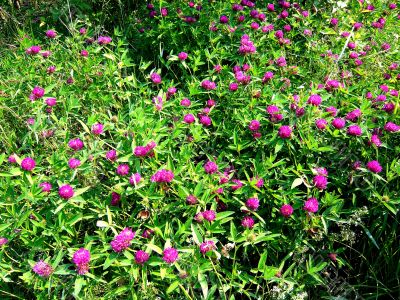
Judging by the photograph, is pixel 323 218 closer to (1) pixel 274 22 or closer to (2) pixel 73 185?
(2) pixel 73 185

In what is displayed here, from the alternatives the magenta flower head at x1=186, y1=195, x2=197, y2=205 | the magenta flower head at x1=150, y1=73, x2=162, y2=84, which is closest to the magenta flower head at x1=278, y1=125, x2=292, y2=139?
the magenta flower head at x1=186, y1=195, x2=197, y2=205

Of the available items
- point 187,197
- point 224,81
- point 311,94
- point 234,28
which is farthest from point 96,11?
point 187,197

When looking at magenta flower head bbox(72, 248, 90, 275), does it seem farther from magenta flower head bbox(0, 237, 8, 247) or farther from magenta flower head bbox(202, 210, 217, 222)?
magenta flower head bbox(202, 210, 217, 222)

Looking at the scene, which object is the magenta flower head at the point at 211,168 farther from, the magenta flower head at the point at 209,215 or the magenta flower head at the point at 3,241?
the magenta flower head at the point at 3,241

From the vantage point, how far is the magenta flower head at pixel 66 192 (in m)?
1.94

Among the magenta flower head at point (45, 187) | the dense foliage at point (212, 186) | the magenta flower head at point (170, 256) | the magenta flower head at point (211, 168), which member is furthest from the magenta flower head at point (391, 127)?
the magenta flower head at point (45, 187)

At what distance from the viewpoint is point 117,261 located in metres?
1.89

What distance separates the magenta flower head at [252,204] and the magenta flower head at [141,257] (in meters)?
0.59

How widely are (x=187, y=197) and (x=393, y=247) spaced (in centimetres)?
130

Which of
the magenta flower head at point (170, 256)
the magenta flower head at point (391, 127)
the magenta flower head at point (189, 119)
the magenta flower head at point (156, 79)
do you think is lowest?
the magenta flower head at point (170, 256)

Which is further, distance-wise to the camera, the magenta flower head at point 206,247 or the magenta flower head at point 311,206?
the magenta flower head at point 311,206

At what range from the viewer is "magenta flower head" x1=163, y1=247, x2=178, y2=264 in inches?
69.9

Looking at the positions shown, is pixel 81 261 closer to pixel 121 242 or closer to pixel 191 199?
pixel 121 242

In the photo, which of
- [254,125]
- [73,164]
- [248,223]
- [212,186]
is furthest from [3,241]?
[254,125]
